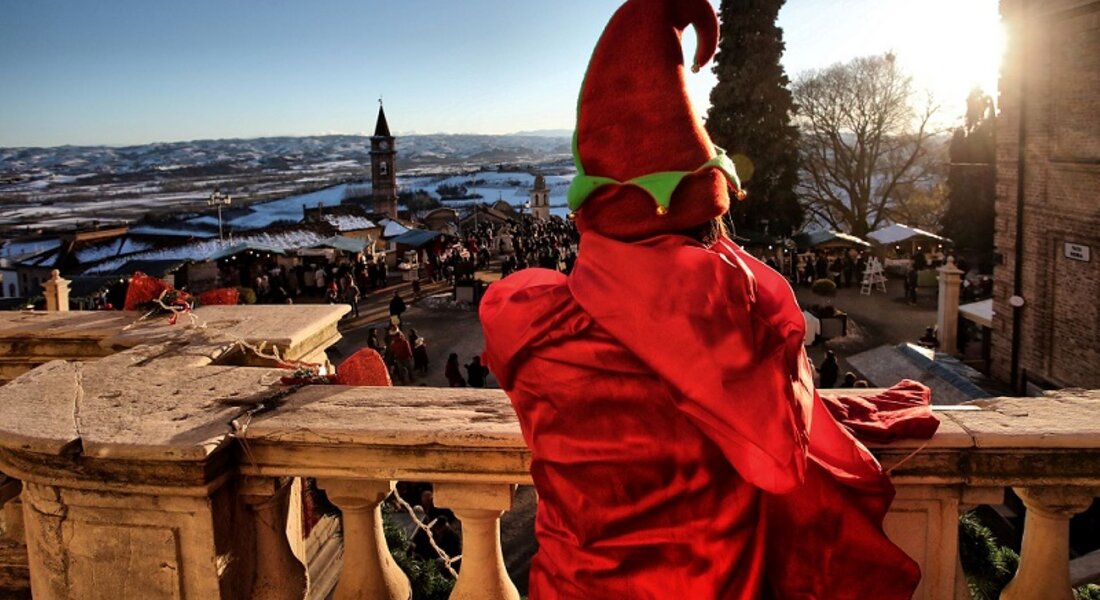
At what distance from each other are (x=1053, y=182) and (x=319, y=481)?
14054mm

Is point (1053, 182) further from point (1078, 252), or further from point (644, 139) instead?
point (644, 139)

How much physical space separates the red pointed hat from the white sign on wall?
43.3 feet

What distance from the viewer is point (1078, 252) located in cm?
1252

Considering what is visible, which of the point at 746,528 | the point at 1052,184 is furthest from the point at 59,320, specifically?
the point at 1052,184

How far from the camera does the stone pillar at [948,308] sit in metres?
15.4

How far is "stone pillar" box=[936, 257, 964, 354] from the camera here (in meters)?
15.4

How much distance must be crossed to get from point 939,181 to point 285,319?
4461cm

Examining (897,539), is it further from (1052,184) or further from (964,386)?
(1052,184)

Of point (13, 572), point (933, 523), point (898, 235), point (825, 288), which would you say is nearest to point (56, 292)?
point (13, 572)

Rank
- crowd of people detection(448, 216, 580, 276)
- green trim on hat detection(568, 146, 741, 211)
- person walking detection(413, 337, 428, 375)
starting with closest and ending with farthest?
green trim on hat detection(568, 146, 741, 211) → person walking detection(413, 337, 428, 375) → crowd of people detection(448, 216, 580, 276)

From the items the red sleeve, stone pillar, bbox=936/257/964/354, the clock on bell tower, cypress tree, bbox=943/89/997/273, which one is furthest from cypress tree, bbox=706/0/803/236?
the clock on bell tower

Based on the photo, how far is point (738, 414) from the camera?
4.66 ft

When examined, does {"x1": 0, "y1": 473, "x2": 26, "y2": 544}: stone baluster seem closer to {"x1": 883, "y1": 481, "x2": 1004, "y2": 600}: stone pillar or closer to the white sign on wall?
{"x1": 883, "y1": 481, "x2": 1004, "y2": 600}: stone pillar

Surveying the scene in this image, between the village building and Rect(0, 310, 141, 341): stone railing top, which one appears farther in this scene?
the village building
